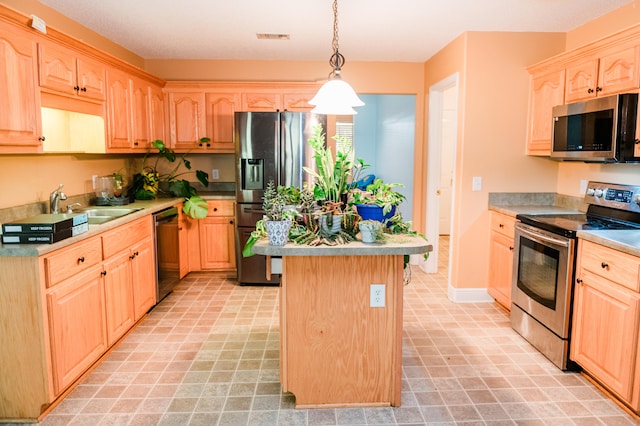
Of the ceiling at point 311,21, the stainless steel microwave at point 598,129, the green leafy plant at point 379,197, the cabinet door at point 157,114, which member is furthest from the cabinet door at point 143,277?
the stainless steel microwave at point 598,129

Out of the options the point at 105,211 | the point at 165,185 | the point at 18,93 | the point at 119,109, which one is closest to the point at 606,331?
the point at 18,93

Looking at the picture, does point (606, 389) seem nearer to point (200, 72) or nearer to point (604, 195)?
point (604, 195)

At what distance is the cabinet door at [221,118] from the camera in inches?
191

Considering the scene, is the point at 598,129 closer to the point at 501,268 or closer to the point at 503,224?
the point at 503,224

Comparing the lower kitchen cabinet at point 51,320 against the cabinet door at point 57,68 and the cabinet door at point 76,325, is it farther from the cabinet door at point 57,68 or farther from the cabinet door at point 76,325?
the cabinet door at point 57,68

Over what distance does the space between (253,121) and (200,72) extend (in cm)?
116

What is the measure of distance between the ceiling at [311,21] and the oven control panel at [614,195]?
1297 mm

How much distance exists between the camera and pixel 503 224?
3.71 metres

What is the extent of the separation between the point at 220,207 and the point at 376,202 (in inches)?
111

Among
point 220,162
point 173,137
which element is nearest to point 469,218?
point 220,162

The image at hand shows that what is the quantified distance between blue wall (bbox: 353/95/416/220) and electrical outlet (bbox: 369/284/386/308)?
3.43m

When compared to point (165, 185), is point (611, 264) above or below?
below

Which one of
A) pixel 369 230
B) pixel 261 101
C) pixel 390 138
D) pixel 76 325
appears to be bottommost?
pixel 76 325

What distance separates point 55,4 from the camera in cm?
317
